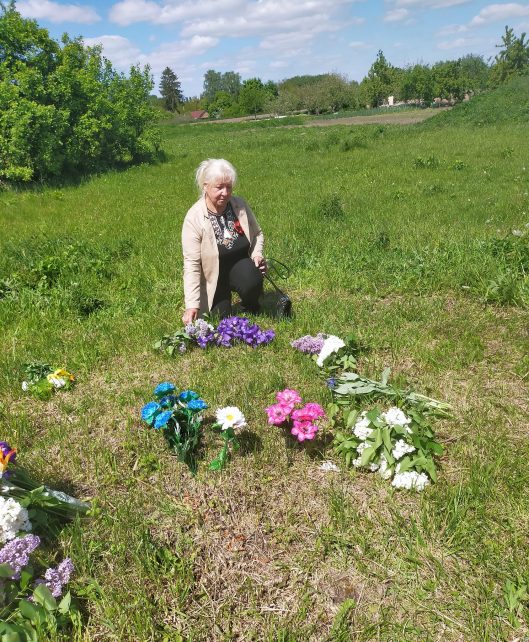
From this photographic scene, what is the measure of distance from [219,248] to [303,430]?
224 centimetres

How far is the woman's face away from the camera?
421 centimetres

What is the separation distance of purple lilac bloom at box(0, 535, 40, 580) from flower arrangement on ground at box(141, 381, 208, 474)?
0.92m

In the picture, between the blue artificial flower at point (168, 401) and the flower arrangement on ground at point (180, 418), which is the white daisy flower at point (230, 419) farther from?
the blue artificial flower at point (168, 401)

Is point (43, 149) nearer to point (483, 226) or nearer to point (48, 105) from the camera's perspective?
point (48, 105)

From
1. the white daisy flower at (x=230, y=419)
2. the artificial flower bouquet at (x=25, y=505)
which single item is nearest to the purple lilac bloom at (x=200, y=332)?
the white daisy flower at (x=230, y=419)

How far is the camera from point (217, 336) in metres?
4.24

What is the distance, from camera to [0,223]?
8953 millimetres

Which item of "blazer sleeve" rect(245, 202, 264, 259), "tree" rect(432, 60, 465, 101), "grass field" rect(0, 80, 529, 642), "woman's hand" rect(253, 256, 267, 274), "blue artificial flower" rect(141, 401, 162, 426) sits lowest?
"grass field" rect(0, 80, 529, 642)

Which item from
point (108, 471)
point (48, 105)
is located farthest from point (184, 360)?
point (48, 105)

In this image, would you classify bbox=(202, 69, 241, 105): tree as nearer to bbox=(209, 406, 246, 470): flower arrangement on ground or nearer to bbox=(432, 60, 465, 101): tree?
bbox=(432, 60, 465, 101): tree

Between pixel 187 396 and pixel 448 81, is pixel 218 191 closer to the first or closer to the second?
pixel 187 396

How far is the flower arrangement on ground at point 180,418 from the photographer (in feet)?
9.31

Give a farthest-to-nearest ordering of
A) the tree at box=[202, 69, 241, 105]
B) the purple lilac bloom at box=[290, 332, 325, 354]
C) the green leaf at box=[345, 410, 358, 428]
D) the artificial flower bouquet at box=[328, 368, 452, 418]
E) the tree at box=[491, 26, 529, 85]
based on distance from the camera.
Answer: the tree at box=[202, 69, 241, 105] < the tree at box=[491, 26, 529, 85] < the purple lilac bloom at box=[290, 332, 325, 354] < the artificial flower bouquet at box=[328, 368, 452, 418] < the green leaf at box=[345, 410, 358, 428]

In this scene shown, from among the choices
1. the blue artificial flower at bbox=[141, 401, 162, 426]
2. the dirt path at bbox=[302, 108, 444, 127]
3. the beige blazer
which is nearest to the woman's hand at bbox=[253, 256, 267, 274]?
the beige blazer
